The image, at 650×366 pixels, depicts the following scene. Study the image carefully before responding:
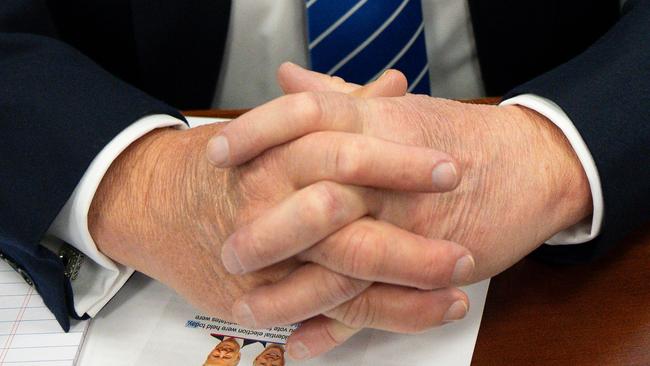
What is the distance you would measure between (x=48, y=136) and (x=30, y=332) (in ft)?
0.63

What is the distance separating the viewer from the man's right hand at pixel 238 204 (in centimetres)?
55

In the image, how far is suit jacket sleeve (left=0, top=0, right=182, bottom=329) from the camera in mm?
689

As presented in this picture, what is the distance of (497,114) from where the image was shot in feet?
2.15

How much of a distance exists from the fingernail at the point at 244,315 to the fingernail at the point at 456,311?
159 millimetres

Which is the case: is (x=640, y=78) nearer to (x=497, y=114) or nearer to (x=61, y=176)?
(x=497, y=114)

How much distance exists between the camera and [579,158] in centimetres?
64

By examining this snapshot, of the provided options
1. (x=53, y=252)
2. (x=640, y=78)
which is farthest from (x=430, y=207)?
(x=53, y=252)

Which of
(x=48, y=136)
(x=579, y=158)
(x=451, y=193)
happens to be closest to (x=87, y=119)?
(x=48, y=136)

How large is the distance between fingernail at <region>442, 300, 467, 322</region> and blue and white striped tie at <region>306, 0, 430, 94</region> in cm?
53

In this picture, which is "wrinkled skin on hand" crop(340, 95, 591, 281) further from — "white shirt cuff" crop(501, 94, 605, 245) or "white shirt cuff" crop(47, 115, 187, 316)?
"white shirt cuff" crop(47, 115, 187, 316)

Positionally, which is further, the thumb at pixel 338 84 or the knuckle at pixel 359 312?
the thumb at pixel 338 84

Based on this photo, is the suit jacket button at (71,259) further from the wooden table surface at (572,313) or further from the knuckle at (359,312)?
the wooden table surface at (572,313)

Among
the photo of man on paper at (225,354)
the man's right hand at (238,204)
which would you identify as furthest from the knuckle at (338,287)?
the photo of man on paper at (225,354)

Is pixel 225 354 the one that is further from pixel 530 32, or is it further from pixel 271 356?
pixel 530 32
